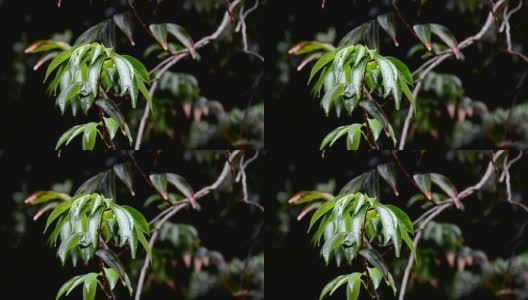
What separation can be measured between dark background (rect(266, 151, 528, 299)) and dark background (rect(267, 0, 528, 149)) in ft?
0.19

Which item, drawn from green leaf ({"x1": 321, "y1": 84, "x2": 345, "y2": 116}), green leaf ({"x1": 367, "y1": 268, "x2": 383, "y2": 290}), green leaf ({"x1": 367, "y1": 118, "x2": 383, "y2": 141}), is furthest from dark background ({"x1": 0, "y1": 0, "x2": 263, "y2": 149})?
green leaf ({"x1": 367, "y1": 268, "x2": 383, "y2": 290})

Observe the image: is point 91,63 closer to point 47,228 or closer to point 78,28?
point 78,28

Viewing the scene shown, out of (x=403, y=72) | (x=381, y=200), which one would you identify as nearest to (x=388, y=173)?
(x=381, y=200)

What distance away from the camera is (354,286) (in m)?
2.79

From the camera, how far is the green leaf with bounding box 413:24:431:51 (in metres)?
2.85

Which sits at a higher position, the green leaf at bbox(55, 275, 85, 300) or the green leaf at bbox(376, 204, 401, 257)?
the green leaf at bbox(376, 204, 401, 257)

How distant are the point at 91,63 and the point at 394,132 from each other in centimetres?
90

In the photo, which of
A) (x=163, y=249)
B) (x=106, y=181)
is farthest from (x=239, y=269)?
(x=106, y=181)

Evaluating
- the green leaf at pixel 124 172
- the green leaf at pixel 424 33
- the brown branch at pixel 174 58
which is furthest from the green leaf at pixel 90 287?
the green leaf at pixel 424 33

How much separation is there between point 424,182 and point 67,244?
1.04 m

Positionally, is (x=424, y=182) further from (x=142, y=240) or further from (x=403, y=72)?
(x=142, y=240)

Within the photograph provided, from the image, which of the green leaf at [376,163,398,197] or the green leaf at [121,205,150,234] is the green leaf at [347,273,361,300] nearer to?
the green leaf at [376,163,398,197]

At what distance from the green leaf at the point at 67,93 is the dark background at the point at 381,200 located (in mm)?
615

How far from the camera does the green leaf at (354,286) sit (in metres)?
2.79
